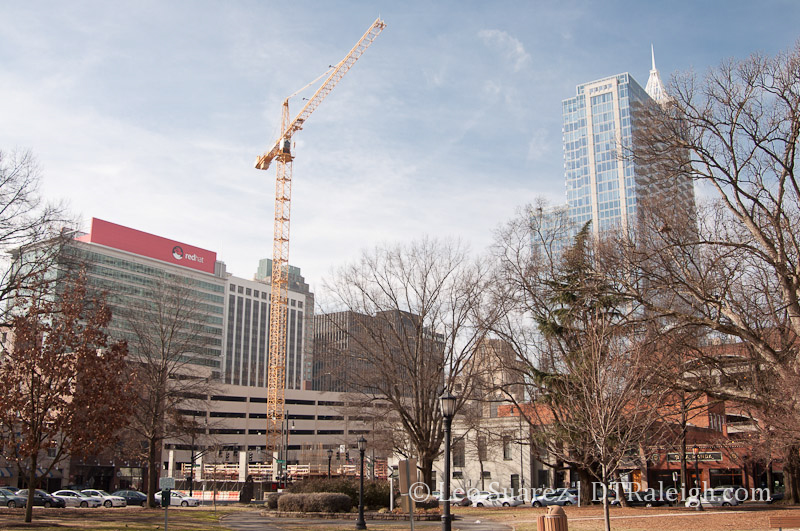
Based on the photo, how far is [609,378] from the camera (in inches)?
963

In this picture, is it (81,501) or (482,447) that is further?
(482,447)

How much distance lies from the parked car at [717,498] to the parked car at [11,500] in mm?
40887

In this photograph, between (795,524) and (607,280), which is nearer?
(795,524)

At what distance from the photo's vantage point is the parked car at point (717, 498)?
4183 cm

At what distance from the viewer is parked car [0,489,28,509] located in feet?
135

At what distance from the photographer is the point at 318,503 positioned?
32.9m

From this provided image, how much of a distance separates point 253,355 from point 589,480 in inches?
6589

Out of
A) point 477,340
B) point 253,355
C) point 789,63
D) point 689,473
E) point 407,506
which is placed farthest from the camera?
point 253,355

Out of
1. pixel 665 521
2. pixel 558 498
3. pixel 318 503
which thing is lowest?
pixel 558 498

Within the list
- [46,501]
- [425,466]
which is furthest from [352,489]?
[46,501]

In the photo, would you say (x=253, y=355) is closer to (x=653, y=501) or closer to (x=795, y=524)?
(x=653, y=501)

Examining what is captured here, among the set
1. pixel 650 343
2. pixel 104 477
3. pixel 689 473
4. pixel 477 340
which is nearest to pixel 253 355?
pixel 104 477

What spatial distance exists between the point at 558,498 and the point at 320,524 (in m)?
25.0

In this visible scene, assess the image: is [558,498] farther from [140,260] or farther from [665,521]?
[140,260]
